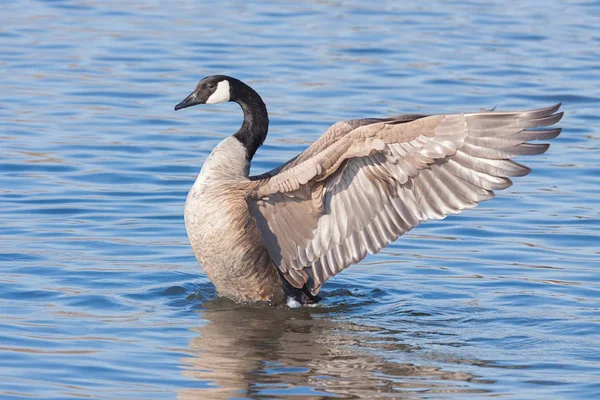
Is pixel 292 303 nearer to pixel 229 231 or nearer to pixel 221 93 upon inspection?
pixel 229 231

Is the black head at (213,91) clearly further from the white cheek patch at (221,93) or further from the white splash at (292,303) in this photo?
the white splash at (292,303)

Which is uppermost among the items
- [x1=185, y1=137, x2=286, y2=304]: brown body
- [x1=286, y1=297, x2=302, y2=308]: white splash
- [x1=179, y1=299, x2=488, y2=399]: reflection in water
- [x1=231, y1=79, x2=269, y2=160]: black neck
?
[x1=231, y1=79, x2=269, y2=160]: black neck

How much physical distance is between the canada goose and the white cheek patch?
0.01m

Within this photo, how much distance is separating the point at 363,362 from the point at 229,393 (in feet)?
3.49

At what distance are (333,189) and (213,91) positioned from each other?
5.39ft

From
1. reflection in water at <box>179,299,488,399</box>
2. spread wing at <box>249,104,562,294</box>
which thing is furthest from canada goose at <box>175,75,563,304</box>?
reflection in water at <box>179,299,488,399</box>

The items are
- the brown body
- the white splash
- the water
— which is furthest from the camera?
the white splash

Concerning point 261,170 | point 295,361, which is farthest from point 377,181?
point 261,170

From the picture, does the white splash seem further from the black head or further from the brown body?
the black head

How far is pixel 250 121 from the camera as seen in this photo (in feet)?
29.6

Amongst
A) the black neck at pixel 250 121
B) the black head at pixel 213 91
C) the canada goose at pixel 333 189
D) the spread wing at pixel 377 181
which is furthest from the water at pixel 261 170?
the black head at pixel 213 91

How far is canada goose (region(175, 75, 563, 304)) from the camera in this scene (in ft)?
24.6

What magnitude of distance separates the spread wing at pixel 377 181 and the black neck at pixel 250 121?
1.30 feet

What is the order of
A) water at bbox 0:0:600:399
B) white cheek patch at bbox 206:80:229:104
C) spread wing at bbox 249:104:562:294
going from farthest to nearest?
1. white cheek patch at bbox 206:80:229:104
2. spread wing at bbox 249:104:562:294
3. water at bbox 0:0:600:399
